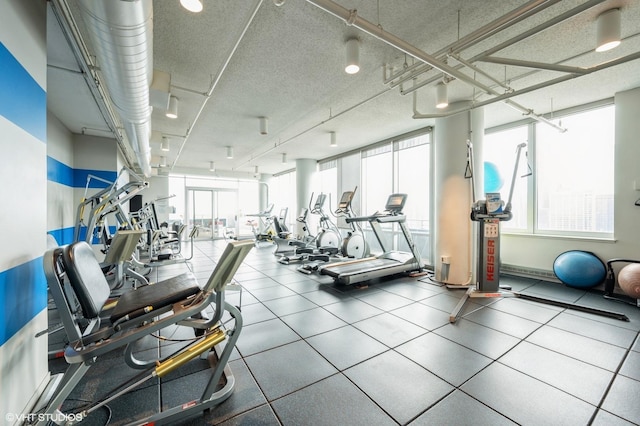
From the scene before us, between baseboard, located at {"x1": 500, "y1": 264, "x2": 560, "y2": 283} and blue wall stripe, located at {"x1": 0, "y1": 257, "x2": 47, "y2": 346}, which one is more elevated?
blue wall stripe, located at {"x1": 0, "y1": 257, "x2": 47, "y2": 346}

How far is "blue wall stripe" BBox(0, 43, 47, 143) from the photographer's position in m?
1.33

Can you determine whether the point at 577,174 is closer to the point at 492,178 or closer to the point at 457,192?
the point at 492,178

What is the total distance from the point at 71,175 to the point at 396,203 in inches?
261

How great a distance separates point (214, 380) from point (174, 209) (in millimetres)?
10326

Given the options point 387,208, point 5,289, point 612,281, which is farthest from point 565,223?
point 5,289

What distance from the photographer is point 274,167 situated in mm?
10242

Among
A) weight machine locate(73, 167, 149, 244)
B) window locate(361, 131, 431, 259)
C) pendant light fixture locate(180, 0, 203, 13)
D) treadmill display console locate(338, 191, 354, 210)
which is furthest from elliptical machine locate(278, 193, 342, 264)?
pendant light fixture locate(180, 0, 203, 13)

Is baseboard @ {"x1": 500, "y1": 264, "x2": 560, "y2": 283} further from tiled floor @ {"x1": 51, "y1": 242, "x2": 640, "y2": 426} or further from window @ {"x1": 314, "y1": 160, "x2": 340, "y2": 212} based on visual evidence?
window @ {"x1": 314, "y1": 160, "x2": 340, "y2": 212}

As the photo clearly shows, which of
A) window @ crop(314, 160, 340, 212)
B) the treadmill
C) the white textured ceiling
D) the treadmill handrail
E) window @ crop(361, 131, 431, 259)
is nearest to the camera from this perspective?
the white textured ceiling

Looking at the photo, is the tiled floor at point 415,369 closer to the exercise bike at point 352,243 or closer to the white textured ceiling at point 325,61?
the exercise bike at point 352,243

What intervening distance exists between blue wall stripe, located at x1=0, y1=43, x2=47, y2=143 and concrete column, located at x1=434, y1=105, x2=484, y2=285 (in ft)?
15.4

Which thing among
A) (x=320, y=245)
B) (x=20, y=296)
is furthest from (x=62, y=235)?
(x=320, y=245)

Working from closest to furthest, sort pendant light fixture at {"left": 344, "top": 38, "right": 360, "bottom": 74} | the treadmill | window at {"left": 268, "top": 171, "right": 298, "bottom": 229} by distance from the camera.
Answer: pendant light fixture at {"left": 344, "top": 38, "right": 360, "bottom": 74}, the treadmill, window at {"left": 268, "top": 171, "right": 298, "bottom": 229}

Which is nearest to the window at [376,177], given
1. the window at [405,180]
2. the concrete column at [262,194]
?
the window at [405,180]
